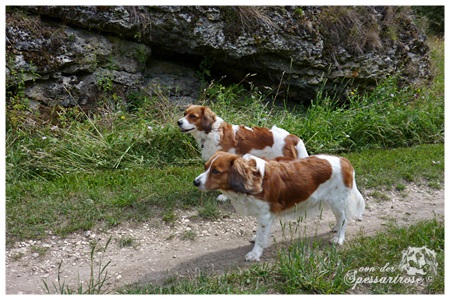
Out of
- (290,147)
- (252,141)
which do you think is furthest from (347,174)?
(252,141)

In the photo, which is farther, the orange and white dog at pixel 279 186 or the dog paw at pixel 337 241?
the dog paw at pixel 337 241

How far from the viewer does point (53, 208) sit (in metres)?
6.71

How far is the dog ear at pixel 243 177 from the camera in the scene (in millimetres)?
5241

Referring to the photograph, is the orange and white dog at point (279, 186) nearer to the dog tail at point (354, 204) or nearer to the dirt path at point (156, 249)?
the dog tail at point (354, 204)

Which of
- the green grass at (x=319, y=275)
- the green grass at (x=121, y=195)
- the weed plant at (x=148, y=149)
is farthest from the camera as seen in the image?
the weed plant at (x=148, y=149)

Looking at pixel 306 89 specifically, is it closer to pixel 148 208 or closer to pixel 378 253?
pixel 148 208

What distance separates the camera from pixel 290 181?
5.59 metres

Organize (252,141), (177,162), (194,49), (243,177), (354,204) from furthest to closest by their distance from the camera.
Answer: (194,49), (177,162), (252,141), (354,204), (243,177)

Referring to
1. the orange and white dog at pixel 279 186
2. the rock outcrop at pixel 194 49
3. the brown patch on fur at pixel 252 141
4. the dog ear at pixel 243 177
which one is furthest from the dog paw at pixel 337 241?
the rock outcrop at pixel 194 49

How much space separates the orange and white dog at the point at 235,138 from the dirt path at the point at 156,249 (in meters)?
1.10

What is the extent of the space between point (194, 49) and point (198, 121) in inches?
159

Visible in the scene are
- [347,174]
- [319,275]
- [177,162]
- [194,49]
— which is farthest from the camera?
[194,49]

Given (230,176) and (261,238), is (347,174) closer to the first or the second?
(261,238)

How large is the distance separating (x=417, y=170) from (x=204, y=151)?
3643 mm
